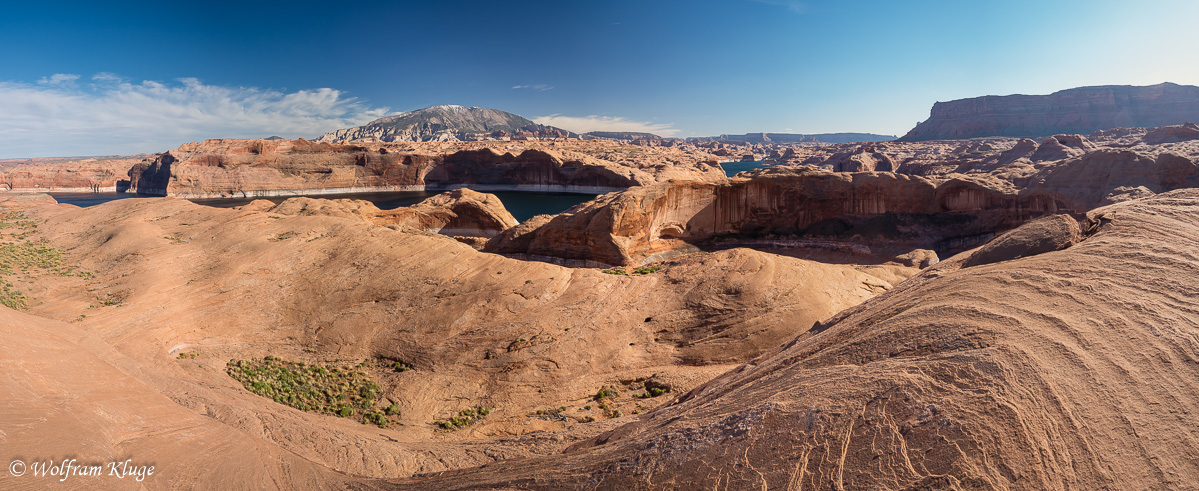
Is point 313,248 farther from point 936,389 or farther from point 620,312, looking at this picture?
point 936,389

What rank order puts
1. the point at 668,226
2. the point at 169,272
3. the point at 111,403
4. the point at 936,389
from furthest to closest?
the point at 668,226 → the point at 169,272 → the point at 111,403 → the point at 936,389

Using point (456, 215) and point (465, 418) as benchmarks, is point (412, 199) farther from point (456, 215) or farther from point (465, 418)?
point (465, 418)

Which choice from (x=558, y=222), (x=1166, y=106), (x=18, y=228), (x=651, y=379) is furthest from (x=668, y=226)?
(x=1166, y=106)

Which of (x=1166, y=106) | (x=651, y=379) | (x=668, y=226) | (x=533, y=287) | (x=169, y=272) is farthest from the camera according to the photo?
(x=1166, y=106)

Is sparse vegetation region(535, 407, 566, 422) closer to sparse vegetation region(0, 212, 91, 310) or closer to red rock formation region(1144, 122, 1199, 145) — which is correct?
sparse vegetation region(0, 212, 91, 310)

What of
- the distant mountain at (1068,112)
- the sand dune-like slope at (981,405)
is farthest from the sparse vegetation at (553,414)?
the distant mountain at (1068,112)

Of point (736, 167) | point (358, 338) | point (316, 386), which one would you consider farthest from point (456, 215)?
point (736, 167)

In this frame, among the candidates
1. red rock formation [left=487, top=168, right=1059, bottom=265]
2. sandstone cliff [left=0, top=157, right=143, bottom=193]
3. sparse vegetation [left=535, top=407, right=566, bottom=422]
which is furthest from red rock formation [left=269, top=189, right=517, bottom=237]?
sandstone cliff [left=0, top=157, right=143, bottom=193]
